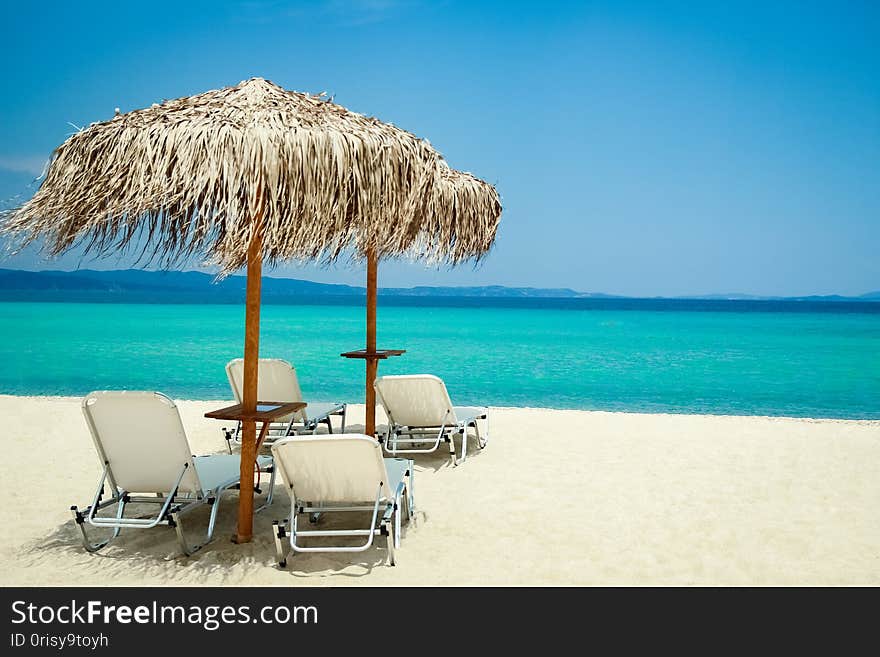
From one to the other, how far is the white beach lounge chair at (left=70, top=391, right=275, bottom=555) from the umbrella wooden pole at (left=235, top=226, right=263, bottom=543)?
0.18 metres

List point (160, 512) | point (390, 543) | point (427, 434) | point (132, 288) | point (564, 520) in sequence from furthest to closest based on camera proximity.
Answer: point (132, 288) < point (427, 434) < point (564, 520) < point (160, 512) < point (390, 543)

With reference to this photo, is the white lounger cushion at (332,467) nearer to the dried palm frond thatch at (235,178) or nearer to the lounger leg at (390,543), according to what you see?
the lounger leg at (390,543)

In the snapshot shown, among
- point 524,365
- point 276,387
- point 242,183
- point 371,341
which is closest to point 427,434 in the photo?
point 371,341

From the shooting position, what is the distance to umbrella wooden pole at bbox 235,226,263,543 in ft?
12.3

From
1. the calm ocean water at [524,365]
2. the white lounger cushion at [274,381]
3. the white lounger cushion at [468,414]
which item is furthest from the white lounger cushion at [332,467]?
the calm ocean water at [524,365]

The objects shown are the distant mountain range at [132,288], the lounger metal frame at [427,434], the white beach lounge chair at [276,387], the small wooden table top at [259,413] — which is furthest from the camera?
the distant mountain range at [132,288]

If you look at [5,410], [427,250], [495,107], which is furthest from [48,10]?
[427,250]

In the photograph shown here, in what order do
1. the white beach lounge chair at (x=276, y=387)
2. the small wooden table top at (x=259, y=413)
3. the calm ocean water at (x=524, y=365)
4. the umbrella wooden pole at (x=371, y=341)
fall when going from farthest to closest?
the calm ocean water at (x=524, y=365) < the white beach lounge chair at (x=276, y=387) < the umbrella wooden pole at (x=371, y=341) < the small wooden table top at (x=259, y=413)

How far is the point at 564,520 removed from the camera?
4.41 m

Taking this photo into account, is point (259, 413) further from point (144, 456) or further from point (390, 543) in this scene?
point (390, 543)

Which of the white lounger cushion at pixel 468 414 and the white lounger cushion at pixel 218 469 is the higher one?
the white lounger cushion at pixel 218 469

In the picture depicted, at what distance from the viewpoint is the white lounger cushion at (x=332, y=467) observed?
3.51 m

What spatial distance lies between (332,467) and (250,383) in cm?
61

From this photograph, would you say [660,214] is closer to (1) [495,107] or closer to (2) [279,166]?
(1) [495,107]
